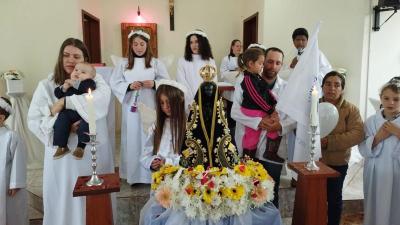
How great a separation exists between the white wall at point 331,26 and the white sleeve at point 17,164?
332 centimetres

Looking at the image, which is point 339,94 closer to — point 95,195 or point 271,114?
point 271,114

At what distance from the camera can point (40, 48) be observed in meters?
3.91

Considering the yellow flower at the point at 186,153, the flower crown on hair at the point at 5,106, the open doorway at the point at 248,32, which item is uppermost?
the open doorway at the point at 248,32

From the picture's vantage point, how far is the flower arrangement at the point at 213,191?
129 cm

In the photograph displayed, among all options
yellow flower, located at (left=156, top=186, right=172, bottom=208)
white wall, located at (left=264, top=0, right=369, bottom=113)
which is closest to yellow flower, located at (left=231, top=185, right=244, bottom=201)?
yellow flower, located at (left=156, top=186, right=172, bottom=208)

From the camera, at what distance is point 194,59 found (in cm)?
350

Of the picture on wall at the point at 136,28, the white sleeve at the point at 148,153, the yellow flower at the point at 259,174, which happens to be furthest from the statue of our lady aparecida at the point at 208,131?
the picture on wall at the point at 136,28

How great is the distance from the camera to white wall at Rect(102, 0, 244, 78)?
5.86 metres

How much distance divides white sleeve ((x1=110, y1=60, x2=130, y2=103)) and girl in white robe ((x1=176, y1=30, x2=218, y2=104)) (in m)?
0.69

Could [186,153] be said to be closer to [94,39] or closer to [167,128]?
[167,128]

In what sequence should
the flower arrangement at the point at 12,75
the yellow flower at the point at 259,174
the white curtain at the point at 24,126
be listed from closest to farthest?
the yellow flower at the point at 259,174 < the flower arrangement at the point at 12,75 < the white curtain at the point at 24,126

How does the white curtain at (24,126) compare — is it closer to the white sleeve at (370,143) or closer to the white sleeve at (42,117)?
the white sleeve at (42,117)

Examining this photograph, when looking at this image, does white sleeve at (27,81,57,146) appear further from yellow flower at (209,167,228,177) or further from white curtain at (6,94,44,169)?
white curtain at (6,94,44,169)

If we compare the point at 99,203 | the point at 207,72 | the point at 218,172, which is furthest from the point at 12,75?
the point at 218,172
